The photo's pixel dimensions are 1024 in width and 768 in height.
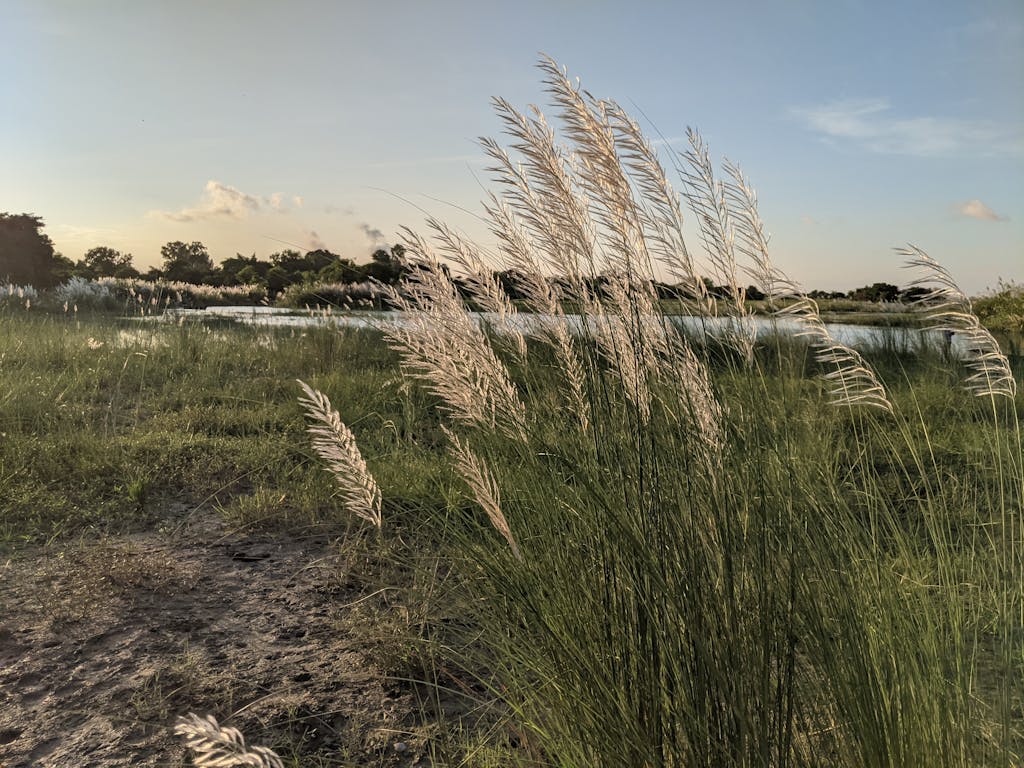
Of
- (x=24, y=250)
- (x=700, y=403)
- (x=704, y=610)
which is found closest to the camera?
(x=704, y=610)

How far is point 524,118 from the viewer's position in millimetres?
1781

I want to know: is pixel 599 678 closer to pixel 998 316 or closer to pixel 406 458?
pixel 406 458

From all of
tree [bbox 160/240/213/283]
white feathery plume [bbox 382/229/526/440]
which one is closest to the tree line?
tree [bbox 160/240/213/283]

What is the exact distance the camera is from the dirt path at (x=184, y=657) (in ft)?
7.34

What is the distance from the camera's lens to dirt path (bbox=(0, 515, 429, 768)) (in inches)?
88.0

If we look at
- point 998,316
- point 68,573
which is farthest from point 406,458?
point 998,316

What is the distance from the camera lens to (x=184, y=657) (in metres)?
2.69

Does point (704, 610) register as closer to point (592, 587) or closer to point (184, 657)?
point (592, 587)

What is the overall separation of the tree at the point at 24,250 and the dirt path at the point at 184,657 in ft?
80.3

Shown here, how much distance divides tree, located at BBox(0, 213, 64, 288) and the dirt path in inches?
964

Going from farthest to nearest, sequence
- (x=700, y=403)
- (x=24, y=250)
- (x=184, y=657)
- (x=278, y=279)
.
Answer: (x=278, y=279) < (x=24, y=250) < (x=184, y=657) < (x=700, y=403)

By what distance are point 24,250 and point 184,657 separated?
1051 inches

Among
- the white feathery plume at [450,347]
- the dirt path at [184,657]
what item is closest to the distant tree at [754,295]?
the white feathery plume at [450,347]

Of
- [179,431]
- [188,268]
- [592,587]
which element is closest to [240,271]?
[188,268]
